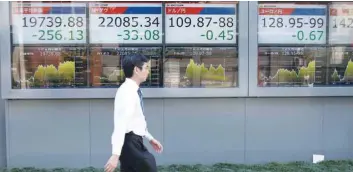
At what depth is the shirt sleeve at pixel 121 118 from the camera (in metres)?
3.85

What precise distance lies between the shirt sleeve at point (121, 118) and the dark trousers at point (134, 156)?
14 centimetres

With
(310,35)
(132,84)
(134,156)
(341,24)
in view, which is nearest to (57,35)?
(132,84)

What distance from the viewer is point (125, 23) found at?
250 inches

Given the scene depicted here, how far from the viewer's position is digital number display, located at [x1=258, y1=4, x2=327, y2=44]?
6.51 metres

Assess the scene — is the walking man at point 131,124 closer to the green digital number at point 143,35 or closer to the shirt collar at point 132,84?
the shirt collar at point 132,84

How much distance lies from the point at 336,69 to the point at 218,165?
2.16 metres

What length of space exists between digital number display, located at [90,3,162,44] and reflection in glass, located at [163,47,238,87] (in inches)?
15.3

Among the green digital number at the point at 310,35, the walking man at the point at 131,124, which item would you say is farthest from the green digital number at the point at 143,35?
the walking man at the point at 131,124

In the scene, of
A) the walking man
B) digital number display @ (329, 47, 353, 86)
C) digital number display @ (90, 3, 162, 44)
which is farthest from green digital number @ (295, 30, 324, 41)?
the walking man

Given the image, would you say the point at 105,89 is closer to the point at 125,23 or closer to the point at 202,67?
the point at 125,23

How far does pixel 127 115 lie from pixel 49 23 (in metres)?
2.90

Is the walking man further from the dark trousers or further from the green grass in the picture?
the green grass

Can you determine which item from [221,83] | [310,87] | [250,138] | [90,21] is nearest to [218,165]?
[250,138]

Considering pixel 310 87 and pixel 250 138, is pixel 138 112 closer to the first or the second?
pixel 250 138
